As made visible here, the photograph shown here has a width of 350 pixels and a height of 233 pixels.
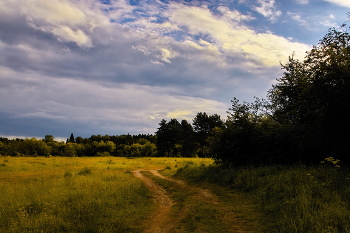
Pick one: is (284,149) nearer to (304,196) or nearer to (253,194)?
(253,194)

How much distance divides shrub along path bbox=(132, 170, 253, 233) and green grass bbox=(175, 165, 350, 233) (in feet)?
3.90

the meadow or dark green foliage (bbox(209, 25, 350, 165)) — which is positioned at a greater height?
dark green foliage (bbox(209, 25, 350, 165))

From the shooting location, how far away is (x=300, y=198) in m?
7.65

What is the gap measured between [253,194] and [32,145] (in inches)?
3014

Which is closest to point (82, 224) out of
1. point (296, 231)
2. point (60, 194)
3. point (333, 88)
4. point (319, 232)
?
point (60, 194)

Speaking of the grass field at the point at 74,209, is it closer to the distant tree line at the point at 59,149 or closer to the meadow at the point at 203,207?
the meadow at the point at 203,207

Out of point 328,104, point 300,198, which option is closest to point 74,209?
point 300,198

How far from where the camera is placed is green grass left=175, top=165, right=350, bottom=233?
5.96 metres

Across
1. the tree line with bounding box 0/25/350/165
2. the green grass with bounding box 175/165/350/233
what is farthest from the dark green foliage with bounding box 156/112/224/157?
the green grass with bounding box 175/165/350/233

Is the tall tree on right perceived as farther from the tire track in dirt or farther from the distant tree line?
the distant tree line

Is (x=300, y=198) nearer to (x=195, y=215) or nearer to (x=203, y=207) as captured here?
(x=203, y=207)

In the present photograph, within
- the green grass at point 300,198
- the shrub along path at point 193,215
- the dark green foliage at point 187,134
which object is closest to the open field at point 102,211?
the shrub along path at point 193,215

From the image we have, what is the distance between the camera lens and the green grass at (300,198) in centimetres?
596

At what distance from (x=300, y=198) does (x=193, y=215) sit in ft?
13.3
